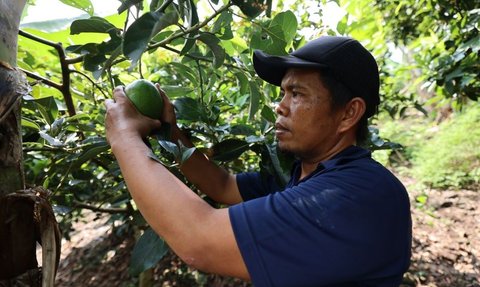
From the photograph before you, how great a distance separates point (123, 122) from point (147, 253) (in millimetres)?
420

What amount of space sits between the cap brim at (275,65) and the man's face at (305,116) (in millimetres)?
37

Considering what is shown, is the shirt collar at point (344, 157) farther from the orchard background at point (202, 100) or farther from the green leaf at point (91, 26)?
the green leaf at point (91, 26)

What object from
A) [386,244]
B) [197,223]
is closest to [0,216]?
[197,223]

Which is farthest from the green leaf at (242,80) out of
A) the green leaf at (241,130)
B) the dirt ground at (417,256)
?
the dirt ground at (417,256)

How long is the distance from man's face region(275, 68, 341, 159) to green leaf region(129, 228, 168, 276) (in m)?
0.46

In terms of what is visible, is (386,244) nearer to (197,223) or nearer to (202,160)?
(197,223)

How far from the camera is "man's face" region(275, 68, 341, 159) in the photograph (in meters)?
1.14

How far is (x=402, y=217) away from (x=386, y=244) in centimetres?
9

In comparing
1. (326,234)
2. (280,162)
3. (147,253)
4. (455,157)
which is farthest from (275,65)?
(455,157)

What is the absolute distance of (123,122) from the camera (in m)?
1.01

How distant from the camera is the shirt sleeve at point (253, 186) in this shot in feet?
4.90

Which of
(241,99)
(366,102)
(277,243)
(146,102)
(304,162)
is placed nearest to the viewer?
(277,243)

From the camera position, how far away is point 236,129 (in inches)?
55.7

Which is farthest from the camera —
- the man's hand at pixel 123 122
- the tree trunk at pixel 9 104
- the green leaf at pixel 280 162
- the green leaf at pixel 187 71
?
the green leaf at pixel 187 71
